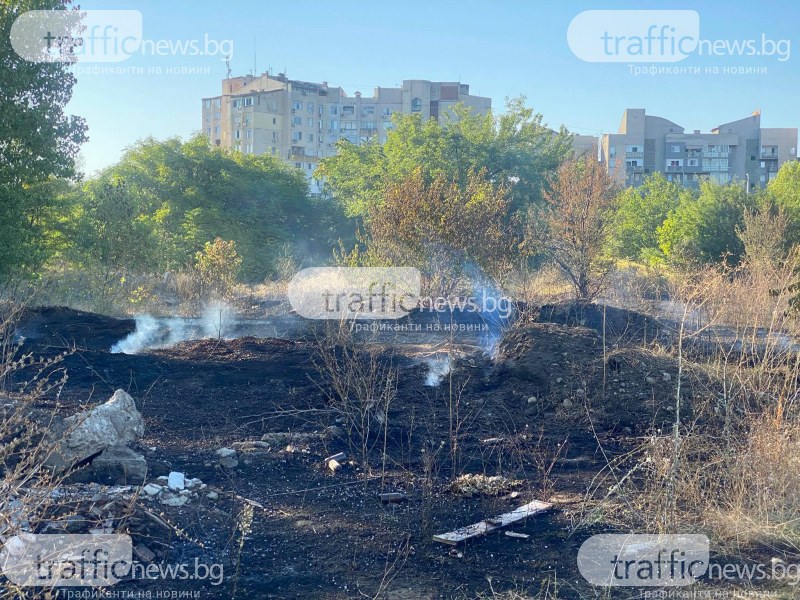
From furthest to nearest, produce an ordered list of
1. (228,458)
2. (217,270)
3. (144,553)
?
(217,270) < (228,458) < (144,553)

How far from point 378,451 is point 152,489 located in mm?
2301

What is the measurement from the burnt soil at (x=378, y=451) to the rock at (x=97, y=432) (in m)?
0.37

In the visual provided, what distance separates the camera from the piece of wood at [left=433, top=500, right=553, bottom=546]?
4613 mm

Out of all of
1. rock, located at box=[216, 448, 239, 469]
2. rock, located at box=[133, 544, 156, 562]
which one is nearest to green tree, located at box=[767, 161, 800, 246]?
rock, located at box=[216, 448, 239, 469]

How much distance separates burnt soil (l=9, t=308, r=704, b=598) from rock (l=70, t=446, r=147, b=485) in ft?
0.57

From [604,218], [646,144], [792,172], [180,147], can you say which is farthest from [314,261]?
[646,144]

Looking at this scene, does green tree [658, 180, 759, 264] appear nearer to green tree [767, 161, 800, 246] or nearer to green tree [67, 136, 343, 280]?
green tree [767, 161, 800, 246]

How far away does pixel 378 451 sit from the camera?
6840 millimetres

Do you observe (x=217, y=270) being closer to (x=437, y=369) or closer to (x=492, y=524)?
(x=437, y=369)

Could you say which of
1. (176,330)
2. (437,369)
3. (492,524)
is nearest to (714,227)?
(437,369)

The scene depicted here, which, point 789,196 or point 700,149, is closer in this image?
point 789,196

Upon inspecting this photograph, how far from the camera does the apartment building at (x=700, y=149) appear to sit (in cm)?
7951

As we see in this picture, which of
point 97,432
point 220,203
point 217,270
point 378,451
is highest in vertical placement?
point 220,203

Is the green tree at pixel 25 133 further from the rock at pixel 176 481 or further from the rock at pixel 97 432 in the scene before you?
the rock at pixel 176 481
